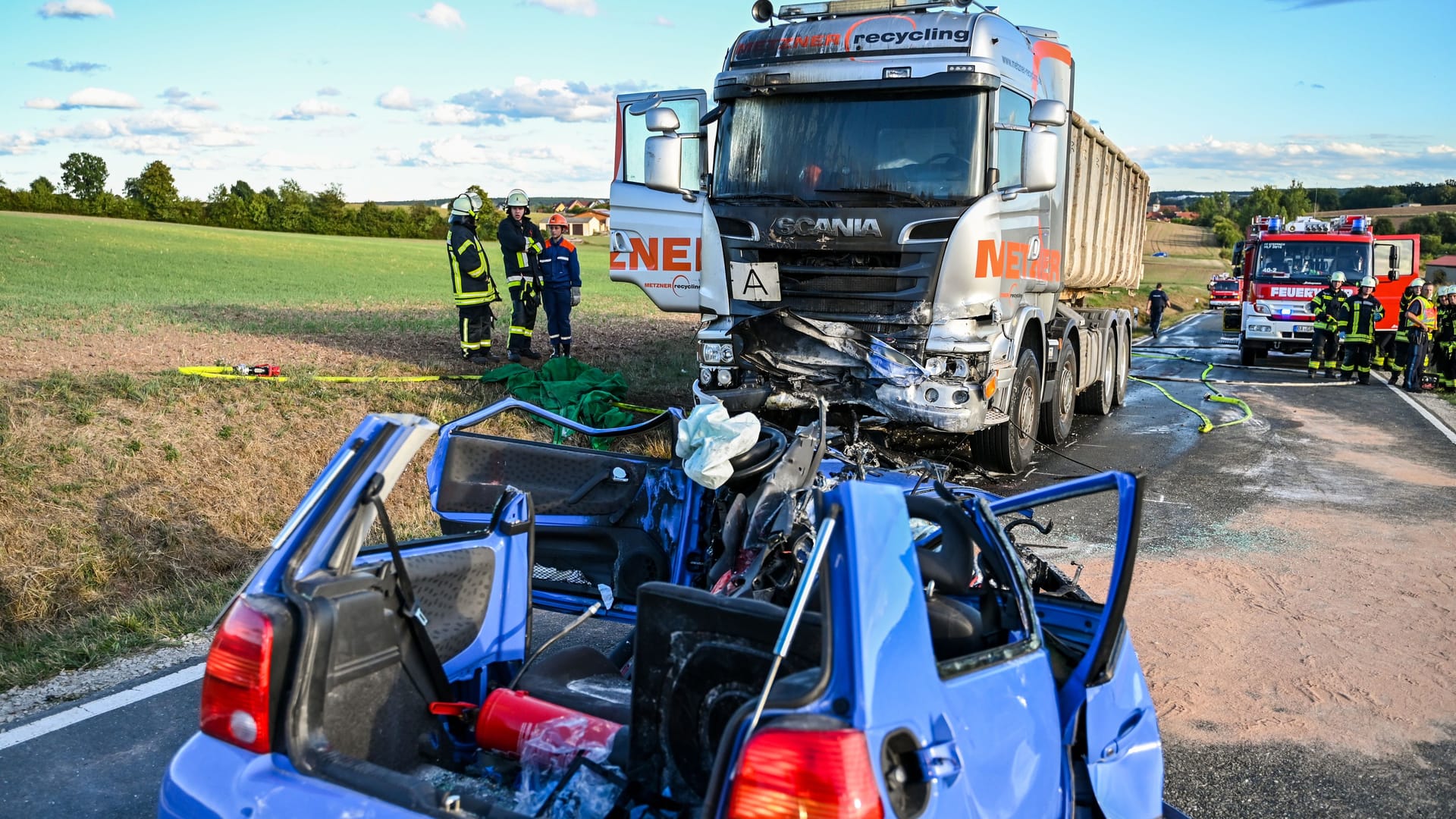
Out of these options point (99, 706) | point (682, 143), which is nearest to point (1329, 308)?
point (682, 143)

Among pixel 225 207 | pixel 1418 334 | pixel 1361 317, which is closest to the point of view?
pixel 1418 334

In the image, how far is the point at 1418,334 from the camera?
55.8ft

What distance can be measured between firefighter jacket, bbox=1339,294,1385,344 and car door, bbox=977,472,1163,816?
56.4 feet

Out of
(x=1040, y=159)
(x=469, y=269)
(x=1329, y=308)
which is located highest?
(x=1040, y=159)

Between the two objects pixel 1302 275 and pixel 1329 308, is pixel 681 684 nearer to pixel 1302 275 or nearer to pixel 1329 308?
pixel 1329 308

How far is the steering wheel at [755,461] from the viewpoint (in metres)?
4.12

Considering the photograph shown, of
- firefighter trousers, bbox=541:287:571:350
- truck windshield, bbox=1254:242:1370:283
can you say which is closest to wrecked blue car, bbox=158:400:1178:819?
firefighter trousers, bbox=541:287:571:350

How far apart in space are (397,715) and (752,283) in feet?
21.3

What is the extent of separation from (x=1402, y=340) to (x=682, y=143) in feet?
47.6

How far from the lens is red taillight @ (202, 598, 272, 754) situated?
88.7 inches

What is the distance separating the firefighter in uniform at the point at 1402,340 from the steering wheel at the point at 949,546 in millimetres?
17593

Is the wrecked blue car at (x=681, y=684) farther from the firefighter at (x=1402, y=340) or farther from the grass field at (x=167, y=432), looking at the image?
the firefighter at (x=1402, y=340)

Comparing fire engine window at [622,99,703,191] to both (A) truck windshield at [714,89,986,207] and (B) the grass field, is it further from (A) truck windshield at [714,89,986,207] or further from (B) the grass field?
(B) the grass field

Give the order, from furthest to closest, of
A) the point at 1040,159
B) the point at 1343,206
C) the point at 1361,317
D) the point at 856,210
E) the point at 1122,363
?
the point at 1343,206 < the point at 1361,317 < the point at 1122,363 < the point at 856,210 < the point at 1040,159
